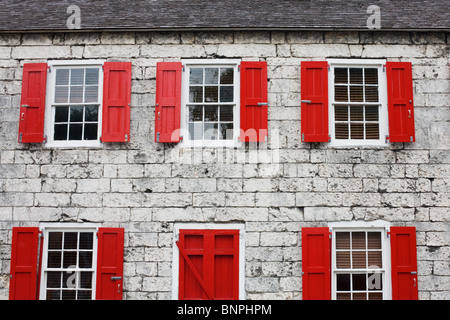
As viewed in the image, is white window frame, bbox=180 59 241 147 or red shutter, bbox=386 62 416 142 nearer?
red shutter, bbox=386 62 416 142

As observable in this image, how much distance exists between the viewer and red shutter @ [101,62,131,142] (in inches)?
323

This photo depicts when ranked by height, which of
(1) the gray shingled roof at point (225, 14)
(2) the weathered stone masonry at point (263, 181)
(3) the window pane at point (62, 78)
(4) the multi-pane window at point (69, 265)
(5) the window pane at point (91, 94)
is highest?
(1) the gray shingled roof at point (225, 14)

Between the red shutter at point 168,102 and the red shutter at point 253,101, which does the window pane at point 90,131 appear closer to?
the red shutter at point 168,102

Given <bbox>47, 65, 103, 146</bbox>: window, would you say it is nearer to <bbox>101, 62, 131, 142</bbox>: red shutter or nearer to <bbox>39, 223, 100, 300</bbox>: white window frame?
<bbox>101, 62, 131, 142</bbox>: red shutter

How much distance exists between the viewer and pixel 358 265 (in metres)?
8.01

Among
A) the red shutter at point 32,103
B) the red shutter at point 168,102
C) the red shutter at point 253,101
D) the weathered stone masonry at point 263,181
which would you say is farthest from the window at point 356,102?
the red shutter at point 32,103

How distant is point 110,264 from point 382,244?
438 centimetres

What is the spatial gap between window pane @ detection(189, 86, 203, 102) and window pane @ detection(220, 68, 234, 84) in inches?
15.9

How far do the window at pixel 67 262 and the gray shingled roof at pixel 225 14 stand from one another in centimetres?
343

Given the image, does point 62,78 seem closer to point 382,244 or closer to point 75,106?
point 75,106

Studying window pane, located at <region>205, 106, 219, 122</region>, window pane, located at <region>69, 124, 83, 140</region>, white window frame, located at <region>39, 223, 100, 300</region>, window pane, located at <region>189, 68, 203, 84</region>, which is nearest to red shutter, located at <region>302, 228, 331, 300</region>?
window pane, located at <region>205, 106, 219, 122</region>

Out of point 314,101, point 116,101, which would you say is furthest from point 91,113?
point 314,101

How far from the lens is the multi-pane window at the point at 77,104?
A: 8391mm

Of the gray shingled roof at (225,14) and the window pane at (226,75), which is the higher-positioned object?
the gray shingled roof at (225,14)
